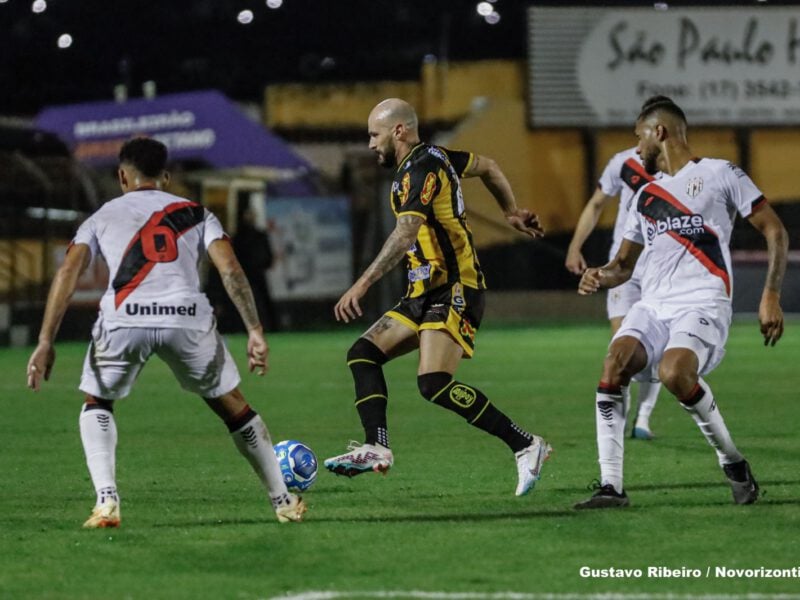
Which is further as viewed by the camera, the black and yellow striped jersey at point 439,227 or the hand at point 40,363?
the black and yellow striped jersey at point 439,227

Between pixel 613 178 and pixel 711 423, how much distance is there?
→ 12.5 ft

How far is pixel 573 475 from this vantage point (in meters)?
9.53

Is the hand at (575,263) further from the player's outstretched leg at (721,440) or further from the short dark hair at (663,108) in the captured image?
the player's outstretched leg at (721,440)

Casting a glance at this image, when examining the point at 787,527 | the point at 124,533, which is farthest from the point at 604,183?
the point at 124,533

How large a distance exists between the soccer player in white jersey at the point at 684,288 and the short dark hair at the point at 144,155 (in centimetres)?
225

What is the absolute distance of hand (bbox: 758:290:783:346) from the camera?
7.78 m

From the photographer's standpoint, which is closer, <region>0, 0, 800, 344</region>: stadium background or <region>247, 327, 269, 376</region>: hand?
<region>247, 327, 269, 376</region>: hand

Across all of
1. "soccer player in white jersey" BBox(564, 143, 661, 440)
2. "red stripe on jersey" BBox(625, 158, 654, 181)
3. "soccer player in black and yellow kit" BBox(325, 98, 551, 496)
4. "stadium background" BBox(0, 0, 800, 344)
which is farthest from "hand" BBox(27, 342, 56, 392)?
"stadium background" BBox(0, 0, 800, 344)

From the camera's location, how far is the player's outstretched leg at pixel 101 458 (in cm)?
751

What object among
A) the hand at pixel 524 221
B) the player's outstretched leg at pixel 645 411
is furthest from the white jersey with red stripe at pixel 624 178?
the hand at pixel 524 221

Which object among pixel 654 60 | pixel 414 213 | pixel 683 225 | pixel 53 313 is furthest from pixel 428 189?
pixel 654 60

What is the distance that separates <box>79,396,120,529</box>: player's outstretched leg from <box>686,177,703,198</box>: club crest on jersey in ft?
10.2

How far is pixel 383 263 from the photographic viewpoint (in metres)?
8.07

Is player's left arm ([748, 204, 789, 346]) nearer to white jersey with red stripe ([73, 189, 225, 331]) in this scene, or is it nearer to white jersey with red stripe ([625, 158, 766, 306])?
white jersey with red stripe ([625, 158, 766, 306])
